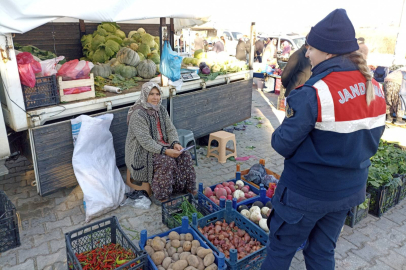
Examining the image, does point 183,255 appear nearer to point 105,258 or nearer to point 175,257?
point 175,257

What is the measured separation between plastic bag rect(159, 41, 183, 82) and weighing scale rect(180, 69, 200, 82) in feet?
1.58

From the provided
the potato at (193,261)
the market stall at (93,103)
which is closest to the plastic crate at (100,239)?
the potato at (193,261)

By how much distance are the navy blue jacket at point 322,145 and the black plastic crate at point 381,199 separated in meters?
2.00

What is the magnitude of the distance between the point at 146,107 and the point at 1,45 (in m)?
1.53

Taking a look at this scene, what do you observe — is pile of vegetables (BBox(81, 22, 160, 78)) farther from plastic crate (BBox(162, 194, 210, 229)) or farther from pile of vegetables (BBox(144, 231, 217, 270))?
pile of vegetables (BBox(144, 231, 217, 270))

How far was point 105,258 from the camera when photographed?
2.46m

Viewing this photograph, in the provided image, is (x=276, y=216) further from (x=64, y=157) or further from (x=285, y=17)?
(x=285, y=17)

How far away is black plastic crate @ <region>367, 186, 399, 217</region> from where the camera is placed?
11.8 feet

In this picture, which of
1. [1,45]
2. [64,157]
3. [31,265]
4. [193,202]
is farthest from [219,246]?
[1,45]

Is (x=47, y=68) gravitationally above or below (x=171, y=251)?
above

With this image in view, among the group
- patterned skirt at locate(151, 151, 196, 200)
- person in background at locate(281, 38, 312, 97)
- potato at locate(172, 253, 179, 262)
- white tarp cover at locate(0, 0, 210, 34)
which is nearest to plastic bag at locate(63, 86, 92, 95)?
white tarp cover at locate(0, 0, 210, 34)

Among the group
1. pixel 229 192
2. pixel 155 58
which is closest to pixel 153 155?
pixel 229 192

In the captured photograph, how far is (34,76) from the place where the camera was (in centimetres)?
332

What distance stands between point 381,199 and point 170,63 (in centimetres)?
313
